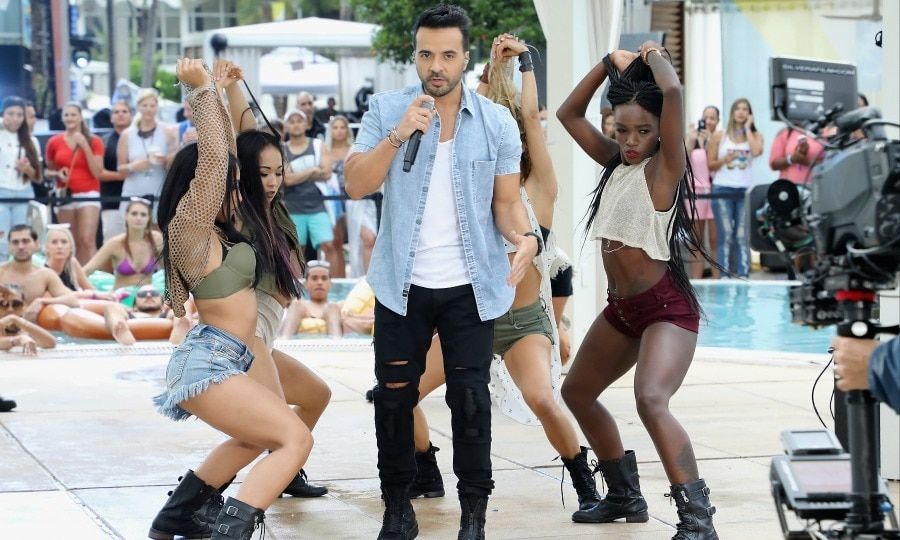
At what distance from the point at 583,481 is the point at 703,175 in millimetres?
10879

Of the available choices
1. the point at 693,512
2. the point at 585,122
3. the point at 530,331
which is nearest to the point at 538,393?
the point at 530,331

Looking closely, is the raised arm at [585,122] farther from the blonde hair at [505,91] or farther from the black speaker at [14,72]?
the black speaker at [14,72]

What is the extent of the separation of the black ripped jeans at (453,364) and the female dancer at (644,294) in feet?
1.94

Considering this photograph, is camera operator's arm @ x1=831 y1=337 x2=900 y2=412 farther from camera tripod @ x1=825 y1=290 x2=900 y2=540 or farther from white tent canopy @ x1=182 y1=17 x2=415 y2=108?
white tent canopy @ x1=182 y1=17 x2=415 y2=108

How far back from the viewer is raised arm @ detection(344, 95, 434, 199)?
198 inches

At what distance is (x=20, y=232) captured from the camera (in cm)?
1253

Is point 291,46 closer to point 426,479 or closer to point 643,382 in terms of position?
point 426,479

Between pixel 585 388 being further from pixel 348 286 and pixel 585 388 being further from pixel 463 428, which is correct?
pixel 348 286

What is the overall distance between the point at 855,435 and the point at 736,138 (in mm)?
13359

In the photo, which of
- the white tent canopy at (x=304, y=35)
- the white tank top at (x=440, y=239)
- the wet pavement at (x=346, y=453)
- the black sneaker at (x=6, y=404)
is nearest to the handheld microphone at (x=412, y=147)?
the white tank top at (x=440, y=239)

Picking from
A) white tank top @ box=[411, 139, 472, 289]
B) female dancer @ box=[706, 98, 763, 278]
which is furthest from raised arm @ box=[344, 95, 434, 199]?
female dancer @ box=[706, 98, 763, 278]

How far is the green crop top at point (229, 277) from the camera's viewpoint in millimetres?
5348

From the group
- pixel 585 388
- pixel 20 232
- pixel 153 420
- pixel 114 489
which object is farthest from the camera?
pixel 20 232

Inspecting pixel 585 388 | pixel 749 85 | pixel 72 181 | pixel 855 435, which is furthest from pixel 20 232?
pixel 749 85
